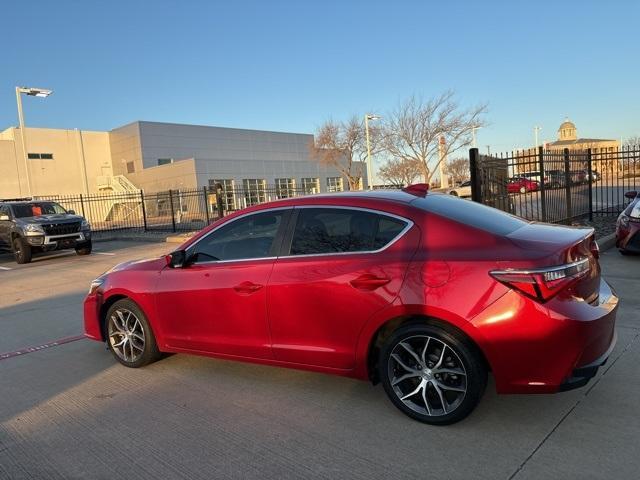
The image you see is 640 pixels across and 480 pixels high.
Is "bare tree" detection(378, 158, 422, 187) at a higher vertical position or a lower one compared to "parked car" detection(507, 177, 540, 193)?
higher

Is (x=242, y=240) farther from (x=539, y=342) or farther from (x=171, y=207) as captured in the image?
(x=171, y=207)

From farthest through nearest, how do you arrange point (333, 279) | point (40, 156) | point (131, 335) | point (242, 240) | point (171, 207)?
point (40, 156) < point (171, 207) < point (131, 335) < point (242, 240) < point (333, 279)

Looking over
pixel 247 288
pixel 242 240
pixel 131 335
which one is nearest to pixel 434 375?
pixel 247 288

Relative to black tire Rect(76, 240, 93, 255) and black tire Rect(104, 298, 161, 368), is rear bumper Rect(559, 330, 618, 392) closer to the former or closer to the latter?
black tire Rect(104, 298, 161, 368)

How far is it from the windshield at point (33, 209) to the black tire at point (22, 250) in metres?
0.90

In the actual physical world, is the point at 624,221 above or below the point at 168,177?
below

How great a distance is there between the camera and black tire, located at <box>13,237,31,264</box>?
48.8 feet

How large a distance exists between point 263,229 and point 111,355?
2.55 m

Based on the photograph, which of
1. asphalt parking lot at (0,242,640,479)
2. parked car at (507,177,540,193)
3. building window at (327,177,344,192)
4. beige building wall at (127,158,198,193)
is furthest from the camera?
building window at (327,177,344,192)

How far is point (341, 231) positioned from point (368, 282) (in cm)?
52

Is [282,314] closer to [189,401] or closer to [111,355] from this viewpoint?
[189,401]

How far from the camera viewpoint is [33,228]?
1480cm

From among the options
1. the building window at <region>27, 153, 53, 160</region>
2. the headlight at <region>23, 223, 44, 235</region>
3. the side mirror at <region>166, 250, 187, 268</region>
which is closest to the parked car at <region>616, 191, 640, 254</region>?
the side mirror at <region>166, 250, 187, 268</region>

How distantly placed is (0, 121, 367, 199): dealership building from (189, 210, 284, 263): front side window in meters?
36.6
